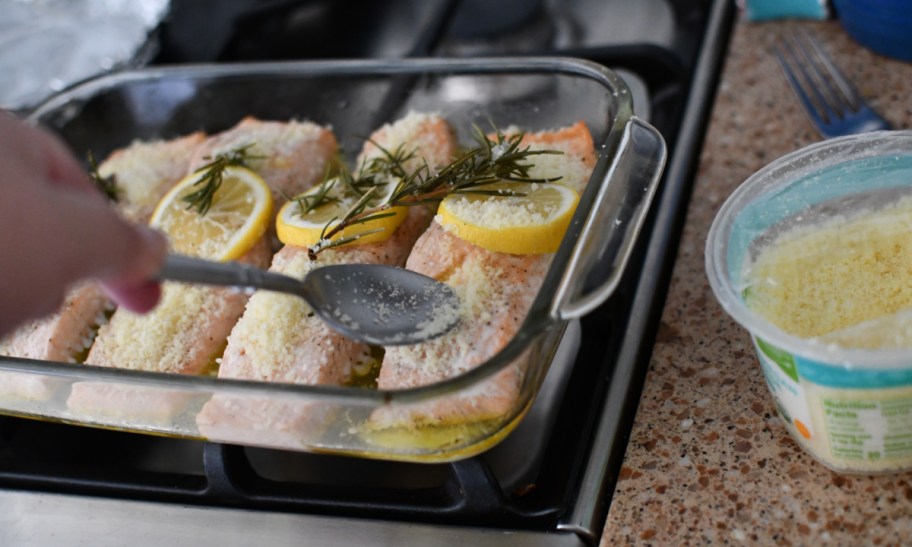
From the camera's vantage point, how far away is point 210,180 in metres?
1.19

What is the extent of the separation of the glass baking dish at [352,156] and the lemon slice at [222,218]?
0.80ft

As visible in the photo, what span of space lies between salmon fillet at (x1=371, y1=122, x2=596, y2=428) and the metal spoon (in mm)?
25

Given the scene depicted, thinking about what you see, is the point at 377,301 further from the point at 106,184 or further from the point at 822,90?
the point at 822,90


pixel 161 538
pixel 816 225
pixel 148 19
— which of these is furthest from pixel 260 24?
pixel 816 225

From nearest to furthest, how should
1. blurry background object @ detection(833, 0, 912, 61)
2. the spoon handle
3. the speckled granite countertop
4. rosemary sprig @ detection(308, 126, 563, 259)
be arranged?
1. the spoon handle
2. the speckled granite countertop
3. rosemary sprig @ detection(308, 126, 563, 259)
4. blurry background object @ detection(833, 0, 912, 61)

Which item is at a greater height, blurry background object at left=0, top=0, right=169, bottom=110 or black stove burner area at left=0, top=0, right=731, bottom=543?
blurry background object at left=0, top=0, right=169, bottom=110

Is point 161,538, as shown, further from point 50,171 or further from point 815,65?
point 815,65

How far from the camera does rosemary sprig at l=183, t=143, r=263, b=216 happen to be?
1.19m

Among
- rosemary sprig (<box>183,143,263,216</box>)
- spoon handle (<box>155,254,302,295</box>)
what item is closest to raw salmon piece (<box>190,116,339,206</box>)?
rosemary sprig (<box>183,143,263,216</box>)

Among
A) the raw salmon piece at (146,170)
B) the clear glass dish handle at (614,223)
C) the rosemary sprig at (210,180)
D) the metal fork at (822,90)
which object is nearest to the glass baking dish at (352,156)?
the clear glass dish handle at (614,223)

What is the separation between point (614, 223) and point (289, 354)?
0.40 metres

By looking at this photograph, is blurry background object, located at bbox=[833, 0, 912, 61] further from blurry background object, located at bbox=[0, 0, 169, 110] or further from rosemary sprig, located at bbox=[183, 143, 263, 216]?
blurry background object, located at bbox=[0, 0, 169, 110]

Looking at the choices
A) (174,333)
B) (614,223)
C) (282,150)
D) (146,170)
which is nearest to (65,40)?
(146,170)

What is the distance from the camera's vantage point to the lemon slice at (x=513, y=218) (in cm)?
97
